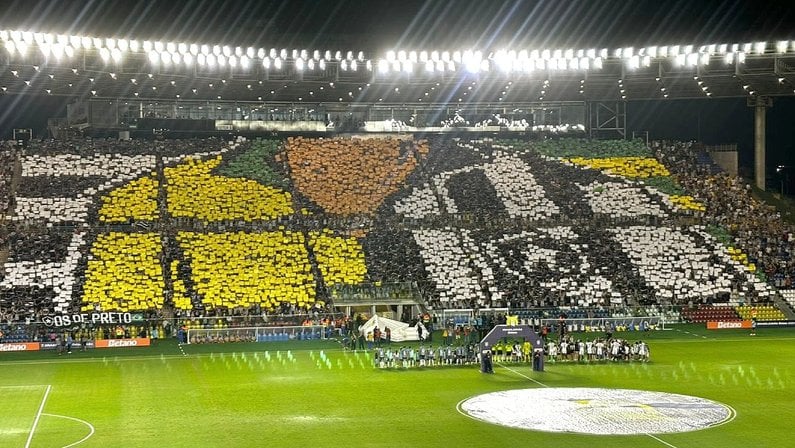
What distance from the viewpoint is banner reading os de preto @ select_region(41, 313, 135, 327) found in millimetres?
53491

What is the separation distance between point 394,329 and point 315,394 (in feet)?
60.2

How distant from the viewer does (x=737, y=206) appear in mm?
73625

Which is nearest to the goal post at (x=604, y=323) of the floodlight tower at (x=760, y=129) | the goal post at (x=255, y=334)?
the goal post at (x=255, y=334)

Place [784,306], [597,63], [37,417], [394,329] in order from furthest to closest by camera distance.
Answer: [597,63]
[784,306]
[394,329]
[37,417]

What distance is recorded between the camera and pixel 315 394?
112ft

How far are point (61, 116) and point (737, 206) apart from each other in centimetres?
5529

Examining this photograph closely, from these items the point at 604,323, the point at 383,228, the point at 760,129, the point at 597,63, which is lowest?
the point at 604,323

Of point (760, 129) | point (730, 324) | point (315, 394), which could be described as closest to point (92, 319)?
point (315, 394)

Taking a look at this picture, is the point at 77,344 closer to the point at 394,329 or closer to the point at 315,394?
the point at 394,329

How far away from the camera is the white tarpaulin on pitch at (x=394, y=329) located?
52188 mm

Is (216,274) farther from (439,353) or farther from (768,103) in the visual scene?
(768,103)

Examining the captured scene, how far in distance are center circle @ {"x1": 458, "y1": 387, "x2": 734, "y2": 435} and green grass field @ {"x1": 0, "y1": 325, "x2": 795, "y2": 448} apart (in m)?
0.69

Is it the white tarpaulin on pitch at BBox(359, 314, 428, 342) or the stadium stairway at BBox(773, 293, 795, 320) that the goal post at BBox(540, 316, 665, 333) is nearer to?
the white tarpaulin on pitch at BBox(359, 314, 428, 342)

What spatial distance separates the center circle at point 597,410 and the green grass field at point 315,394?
69cm
